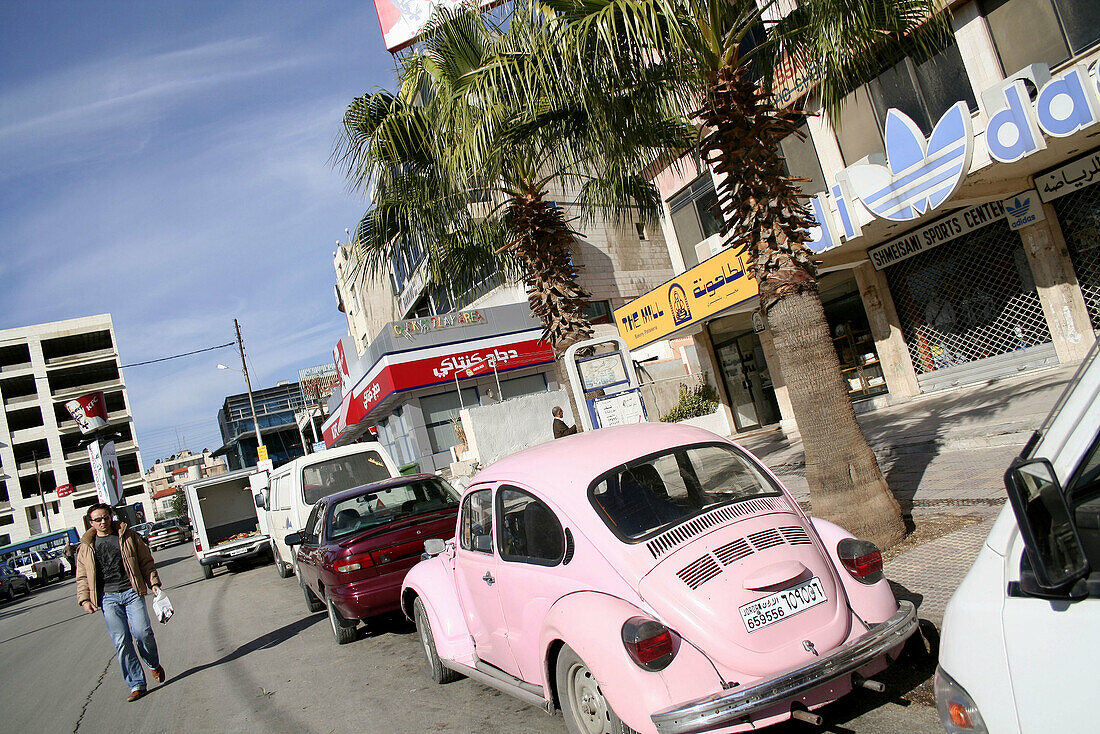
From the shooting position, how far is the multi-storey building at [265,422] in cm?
6844

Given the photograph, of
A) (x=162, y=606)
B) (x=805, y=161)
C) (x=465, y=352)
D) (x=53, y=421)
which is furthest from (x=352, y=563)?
(x=53, y=421)

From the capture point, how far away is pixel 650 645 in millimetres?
3188

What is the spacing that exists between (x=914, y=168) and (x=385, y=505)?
8752 mm

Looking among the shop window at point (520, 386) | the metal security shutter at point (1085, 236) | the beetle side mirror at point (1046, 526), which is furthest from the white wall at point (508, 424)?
the beetle side mirror at point (1046, 526)

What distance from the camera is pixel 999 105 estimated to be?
9422 millimetres

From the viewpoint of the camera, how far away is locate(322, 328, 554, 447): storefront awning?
26312 millimetres

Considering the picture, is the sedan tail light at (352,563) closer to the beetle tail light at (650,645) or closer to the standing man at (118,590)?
the standing man at (118,590)

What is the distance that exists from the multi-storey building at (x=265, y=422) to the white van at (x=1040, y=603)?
2753 inches

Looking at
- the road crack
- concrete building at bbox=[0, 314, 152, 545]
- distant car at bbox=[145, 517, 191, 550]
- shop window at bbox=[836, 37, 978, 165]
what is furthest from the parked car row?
concrete building at bbox=[0, 314, 152, 545]

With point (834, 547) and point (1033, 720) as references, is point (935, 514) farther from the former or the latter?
point (1033, 720)

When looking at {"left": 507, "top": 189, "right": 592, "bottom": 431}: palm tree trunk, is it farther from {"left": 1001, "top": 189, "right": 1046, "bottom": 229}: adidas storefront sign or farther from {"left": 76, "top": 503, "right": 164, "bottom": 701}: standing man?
{"left": 1001, "top": 189, "right": 1046, "bottom": 229}: adidas storefront sign

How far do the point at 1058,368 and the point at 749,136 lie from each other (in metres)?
8.18

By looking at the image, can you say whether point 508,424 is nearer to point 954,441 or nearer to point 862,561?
point 954,441

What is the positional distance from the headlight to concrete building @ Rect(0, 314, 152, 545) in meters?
69.5
